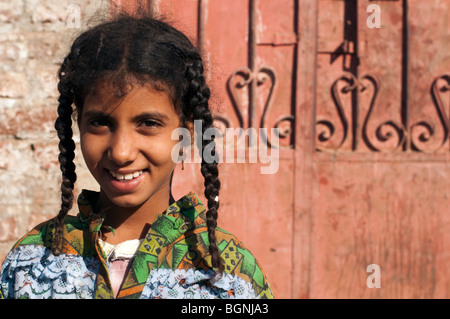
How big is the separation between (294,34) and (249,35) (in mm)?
250

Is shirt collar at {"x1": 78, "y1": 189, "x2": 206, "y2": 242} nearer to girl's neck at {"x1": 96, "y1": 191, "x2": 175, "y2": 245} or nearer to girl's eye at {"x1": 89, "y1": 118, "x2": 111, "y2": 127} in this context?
girl's neck at {"x1": 96, "y1": 191, "x2": 175, "y2": 245}

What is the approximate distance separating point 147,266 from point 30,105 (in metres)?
1.54

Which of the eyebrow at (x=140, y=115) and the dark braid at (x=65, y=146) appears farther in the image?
the dark braid at (x=65, y=146)

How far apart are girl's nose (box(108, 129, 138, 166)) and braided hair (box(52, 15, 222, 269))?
0.13 meters

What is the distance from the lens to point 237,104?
2936 mm

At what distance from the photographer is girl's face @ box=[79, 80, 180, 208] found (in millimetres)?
1407

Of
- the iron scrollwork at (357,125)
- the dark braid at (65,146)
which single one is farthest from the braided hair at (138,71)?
the iron scrollwork at (357,125)

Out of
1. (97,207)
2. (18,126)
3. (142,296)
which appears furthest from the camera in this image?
(18,126)

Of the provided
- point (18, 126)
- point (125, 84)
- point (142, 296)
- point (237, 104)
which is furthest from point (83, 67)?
point (237, 104)

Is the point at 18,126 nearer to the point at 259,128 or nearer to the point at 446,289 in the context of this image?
the point at 259,128

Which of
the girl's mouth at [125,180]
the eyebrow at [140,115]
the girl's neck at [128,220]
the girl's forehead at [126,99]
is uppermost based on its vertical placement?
the girl's forehead at [126,99]

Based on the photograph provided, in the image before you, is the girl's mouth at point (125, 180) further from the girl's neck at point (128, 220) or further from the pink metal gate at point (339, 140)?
the pink metal gate at point (339, 140)

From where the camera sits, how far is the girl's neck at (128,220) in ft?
5.05

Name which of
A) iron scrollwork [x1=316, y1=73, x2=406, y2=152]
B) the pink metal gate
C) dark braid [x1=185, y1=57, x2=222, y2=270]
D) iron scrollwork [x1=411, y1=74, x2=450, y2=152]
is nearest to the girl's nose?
dark braid [x1=185, y1=57, x2=222, y2=270]
